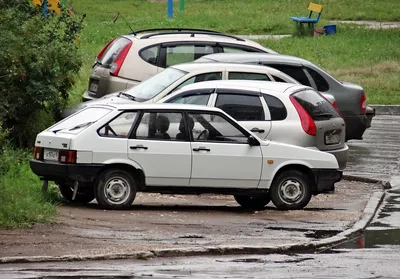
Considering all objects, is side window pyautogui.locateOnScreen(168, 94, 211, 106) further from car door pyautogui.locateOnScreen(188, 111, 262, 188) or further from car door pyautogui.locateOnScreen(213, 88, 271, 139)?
car door pyautogui.locateOnScreen(188, 111, 262, 188)

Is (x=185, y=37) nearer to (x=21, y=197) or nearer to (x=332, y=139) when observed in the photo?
(x=332, y=139)

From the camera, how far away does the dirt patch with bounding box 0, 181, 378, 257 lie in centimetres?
1222

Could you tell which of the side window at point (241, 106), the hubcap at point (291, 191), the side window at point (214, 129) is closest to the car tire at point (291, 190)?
the hubcap at point (291, 191)

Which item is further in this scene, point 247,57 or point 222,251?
point 247,57

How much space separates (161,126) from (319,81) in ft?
19.0

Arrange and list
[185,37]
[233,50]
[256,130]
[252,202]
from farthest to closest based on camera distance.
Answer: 1. [233,50]
2. [185,37]
3. [256,130]
4. [252,202]

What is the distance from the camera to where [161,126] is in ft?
50.0

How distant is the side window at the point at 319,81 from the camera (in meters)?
20.3

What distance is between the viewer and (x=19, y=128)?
62.6 feet

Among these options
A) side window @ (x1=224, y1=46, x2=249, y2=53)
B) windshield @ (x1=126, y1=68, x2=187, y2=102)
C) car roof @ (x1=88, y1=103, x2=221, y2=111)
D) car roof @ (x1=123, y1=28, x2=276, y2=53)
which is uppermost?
car roof @ (x1=123, y1=28, x2=276, y2=53)

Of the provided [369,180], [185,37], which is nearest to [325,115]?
[369,180]

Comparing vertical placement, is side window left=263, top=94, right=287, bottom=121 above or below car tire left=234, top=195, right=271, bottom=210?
above

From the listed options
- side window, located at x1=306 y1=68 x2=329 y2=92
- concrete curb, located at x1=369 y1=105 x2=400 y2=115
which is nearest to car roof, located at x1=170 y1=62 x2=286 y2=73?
side window, located at x1=306 y1=68 x2=329 y2=92

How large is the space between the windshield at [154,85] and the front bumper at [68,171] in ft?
10.6
